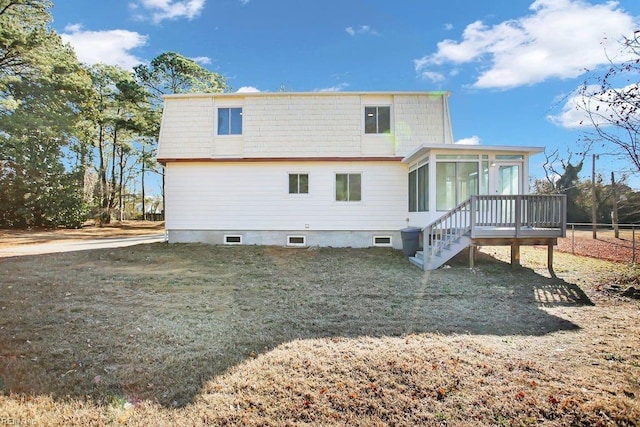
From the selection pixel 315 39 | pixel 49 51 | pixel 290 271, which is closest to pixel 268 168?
pixel 290 271

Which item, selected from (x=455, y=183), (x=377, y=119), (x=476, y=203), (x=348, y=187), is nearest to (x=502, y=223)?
(x=476, y=203)

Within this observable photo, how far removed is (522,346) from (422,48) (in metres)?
12.9

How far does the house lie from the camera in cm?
1198

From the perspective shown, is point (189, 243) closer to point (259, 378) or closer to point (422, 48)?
point (259, 378)

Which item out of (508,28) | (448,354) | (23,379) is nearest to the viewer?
(23,379)

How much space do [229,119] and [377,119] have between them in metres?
5.54

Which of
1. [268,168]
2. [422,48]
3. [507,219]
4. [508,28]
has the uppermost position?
[422,48]

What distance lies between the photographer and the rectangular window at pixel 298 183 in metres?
12.2

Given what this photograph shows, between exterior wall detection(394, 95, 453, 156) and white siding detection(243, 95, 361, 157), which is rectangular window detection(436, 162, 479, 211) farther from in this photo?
white siding detection(243, 95, 361, 157)

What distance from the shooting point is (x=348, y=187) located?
1209 cm

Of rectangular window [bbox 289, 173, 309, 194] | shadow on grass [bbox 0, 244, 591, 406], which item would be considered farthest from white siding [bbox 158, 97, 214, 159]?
shadow on grass [bbox 0, 244, 591, 406]

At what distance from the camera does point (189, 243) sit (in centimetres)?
1235

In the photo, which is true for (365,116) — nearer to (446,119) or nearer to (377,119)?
(377,119)

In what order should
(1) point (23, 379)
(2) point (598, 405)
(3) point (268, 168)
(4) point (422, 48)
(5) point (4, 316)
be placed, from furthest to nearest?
(4) point (422, 48)
(3) point (268, 168)
(5) point (4, 316)
(1) point (23, 379)
(2) point (598, 405)
